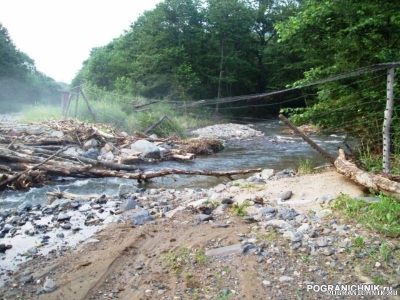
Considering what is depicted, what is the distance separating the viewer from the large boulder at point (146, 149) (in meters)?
10.2

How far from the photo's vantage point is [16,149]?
28.3 feet

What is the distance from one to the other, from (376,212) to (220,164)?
6.68m

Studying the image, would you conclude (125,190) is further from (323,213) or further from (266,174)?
(323,213)

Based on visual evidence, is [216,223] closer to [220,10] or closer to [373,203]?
[373,203]

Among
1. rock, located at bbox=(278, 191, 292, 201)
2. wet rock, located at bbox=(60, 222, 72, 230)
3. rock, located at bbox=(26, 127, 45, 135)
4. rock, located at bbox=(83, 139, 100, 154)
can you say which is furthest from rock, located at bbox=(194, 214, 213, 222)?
rock, located at bbox=(26, 127, 45, 135)

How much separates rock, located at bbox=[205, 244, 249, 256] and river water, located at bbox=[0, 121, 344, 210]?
13.1 feet

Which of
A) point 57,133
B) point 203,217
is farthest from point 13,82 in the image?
point 203,217

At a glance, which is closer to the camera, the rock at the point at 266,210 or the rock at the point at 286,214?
the rock at the point at 286,214

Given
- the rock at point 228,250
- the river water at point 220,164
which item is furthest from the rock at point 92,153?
the rock at point 228,250

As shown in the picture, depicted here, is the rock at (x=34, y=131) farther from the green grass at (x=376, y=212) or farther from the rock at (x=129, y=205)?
the green grass at (x=376, y=212)

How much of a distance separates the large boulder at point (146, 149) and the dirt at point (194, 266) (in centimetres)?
619

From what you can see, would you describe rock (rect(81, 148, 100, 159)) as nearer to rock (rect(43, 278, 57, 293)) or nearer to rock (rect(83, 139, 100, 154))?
rock (rect(83, 139, 100, 154))

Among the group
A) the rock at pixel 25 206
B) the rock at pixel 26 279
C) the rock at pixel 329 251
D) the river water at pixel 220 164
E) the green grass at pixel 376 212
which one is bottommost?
the river water at pixel 220 164

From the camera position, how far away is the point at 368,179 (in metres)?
4.25
